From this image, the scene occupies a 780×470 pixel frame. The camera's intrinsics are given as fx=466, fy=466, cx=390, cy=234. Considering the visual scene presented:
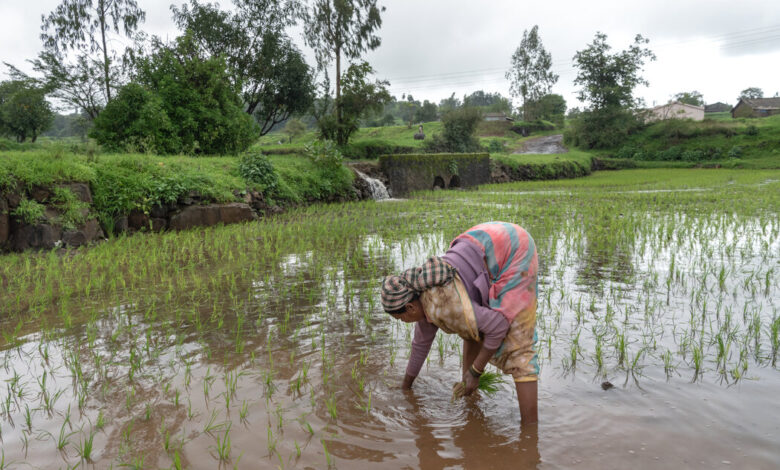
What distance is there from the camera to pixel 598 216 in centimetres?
953

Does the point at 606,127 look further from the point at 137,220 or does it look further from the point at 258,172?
the point at 137,220

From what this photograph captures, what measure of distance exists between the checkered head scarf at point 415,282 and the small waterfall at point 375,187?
44.7ft

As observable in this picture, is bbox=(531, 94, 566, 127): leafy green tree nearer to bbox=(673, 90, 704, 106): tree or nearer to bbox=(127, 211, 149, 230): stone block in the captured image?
bbox=(673, 90, 704, 106): tree

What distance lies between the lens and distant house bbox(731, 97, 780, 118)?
48.5 m

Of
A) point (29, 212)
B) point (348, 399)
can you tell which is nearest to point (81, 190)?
point (29, 212)

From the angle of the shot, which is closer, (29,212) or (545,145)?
(29,212)

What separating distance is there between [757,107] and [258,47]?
5281cm

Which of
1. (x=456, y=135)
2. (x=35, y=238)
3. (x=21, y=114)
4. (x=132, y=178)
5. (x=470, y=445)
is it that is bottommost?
(x=470, y=445)

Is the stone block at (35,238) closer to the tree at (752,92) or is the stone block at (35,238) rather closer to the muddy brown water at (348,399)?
the muddy brown water at (348,399)

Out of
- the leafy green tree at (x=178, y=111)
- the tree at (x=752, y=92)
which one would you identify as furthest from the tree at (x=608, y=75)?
the tree at (x=752, y=92)

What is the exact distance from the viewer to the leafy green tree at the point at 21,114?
2509 cm

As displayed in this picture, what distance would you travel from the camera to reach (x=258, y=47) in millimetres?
22891

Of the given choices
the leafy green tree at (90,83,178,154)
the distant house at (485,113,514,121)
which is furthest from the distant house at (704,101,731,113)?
the leafy green tree at (90,83,178,154)

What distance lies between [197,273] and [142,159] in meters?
5.16
